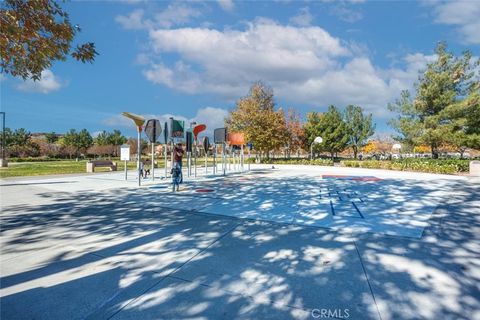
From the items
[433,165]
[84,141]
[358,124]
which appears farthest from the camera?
[84,141]

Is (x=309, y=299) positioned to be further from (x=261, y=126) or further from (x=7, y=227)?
(x=261, y=126)

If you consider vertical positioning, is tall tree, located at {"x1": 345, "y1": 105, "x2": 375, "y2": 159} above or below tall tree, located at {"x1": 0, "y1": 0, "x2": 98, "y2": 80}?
above

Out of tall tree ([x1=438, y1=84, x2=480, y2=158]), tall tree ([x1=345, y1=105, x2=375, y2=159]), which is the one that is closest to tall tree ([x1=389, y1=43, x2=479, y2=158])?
tall tree ([x1=438, y1=84, x2=480, y2=158])

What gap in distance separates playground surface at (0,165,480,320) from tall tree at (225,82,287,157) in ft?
94.9

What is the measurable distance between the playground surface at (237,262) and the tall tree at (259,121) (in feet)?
94.9

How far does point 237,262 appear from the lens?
4047mm

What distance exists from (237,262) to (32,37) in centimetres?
536

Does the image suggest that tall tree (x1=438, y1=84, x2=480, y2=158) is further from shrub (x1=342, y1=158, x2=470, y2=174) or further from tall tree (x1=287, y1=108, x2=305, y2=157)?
tall tree (x1=287, y1=108, x2=305, y2=157)

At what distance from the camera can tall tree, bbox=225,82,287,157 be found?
120 ft

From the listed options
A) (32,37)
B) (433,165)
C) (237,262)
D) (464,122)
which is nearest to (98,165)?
(32,37)

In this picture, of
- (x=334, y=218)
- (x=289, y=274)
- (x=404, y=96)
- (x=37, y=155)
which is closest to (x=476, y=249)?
(x=334, y=218)

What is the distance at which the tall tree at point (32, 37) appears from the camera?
457 cm

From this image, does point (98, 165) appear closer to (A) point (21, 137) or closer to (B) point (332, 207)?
A: (B) point (332, 207)

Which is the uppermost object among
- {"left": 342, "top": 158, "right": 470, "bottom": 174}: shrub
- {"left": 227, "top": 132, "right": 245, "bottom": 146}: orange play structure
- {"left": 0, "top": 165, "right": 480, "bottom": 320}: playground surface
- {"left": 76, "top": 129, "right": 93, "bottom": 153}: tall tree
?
{"left": 76, "top": 129, "right": 93, "bottom": 153}: tall tree
